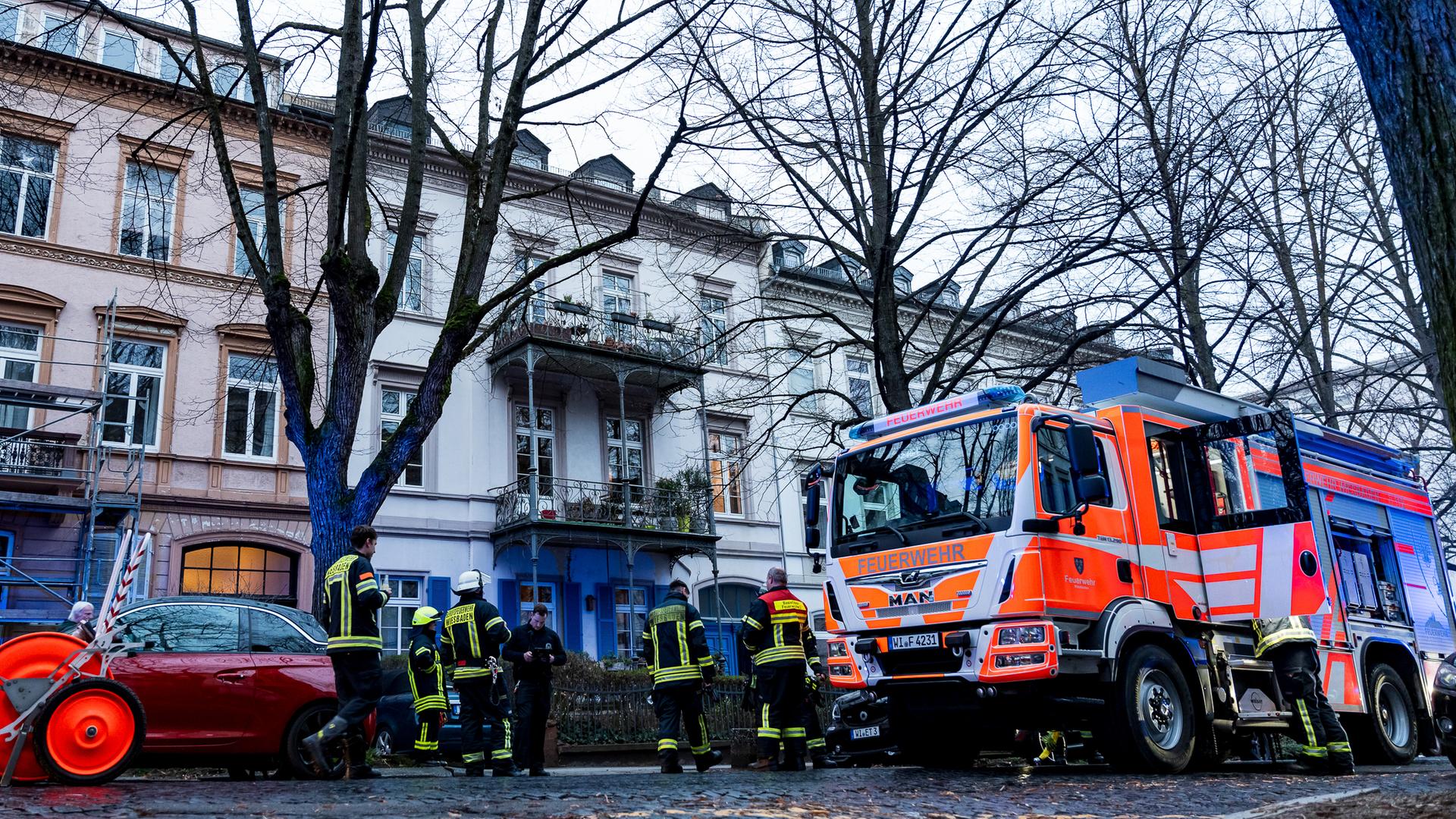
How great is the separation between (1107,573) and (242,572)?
51.2 ft

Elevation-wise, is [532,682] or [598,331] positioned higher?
[598,331]

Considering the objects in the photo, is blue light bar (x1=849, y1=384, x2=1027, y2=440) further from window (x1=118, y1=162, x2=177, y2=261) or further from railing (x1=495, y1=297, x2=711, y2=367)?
window (x1=118, y1=162, x2=177, y2=261)

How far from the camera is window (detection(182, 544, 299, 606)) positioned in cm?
1898

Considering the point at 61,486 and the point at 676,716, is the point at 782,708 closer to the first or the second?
the point at 676,716

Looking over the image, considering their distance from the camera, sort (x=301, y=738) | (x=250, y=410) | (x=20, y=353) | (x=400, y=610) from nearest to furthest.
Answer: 1. (x=301, y=738)
2. (x=20, y=353)
3. (x=250, y=410)
4. (x=400, y=610)

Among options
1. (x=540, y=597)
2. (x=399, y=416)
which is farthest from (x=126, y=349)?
(x=540, y=597)

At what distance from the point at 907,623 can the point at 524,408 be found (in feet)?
53.0

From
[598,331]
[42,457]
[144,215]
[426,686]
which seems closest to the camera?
[426,686]

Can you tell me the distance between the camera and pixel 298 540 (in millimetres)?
19734

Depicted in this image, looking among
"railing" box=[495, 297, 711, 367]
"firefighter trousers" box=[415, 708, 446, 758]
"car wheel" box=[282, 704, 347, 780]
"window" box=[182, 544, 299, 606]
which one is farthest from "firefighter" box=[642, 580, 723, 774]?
"railing" box=[495, 297, 711, 367]

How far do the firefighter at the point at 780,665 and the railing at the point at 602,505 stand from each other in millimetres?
11455

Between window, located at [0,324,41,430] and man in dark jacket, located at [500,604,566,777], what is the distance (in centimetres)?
1187

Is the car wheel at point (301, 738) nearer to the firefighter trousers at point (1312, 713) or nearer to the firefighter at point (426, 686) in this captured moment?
the firefighter at point (426, 686)

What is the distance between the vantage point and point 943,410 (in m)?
9.28
